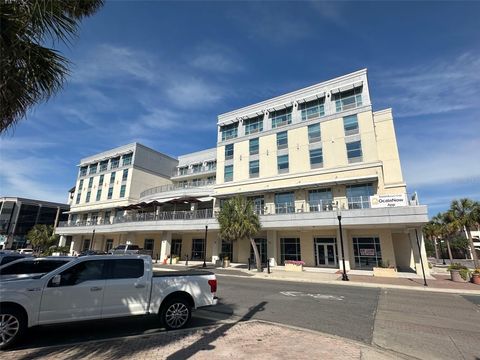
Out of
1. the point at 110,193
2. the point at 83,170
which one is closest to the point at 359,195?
the point at 110,193

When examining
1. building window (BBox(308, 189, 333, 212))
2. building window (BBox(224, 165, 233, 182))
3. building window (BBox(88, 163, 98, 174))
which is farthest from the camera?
building window (BBox(88, 163, 98, 174))

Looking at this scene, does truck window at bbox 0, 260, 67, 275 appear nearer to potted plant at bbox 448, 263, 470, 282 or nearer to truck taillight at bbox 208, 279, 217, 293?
truck taillight at bbox 208, 279, 217, 293

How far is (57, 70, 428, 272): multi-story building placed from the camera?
2530 centimetres

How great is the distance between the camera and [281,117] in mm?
33812

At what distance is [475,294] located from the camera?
14.7 m

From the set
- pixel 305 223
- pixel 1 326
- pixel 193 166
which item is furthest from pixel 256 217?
pixel 193 166

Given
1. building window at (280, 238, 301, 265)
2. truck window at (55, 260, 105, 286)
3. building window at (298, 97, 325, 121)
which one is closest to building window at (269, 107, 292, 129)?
building window at (298, 97, 325, 121)

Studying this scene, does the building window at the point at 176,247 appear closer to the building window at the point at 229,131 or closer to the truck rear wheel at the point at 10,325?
the building window at the point at 229,131

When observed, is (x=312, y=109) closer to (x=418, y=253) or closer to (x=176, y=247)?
(x=418, y=253)

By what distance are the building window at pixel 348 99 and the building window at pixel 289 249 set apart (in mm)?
15388

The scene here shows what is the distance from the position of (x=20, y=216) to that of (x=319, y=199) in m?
76.5

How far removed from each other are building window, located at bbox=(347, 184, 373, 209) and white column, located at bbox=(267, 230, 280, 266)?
8553mm

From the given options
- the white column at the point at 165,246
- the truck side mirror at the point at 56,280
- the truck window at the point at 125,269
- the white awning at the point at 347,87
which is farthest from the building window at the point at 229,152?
the truck side mirror at the point at 56,280

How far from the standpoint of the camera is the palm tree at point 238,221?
79.7ft
